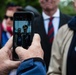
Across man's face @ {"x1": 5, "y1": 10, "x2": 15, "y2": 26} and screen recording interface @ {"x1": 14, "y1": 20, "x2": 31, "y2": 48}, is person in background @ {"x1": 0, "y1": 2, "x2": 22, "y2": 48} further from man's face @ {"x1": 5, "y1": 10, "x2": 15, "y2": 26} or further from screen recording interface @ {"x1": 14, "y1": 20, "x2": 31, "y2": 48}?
screen recording interface @ {"x1": 14, "y1": 20, "x2": 31, "y2": 48}

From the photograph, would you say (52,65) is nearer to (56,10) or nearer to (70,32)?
(70,32)

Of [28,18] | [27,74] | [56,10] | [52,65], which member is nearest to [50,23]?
[56,10]

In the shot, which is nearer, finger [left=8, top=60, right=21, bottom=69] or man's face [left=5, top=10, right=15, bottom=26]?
finger [left=8, top=60, right=21, bottom=69]

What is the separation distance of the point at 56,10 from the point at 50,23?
0.31m

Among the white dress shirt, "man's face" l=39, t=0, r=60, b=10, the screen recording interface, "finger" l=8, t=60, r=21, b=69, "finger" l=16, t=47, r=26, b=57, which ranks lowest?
the white dress shirt

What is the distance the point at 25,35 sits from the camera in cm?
202


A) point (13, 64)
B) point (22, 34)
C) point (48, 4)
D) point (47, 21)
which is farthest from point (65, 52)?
point (13, 64)

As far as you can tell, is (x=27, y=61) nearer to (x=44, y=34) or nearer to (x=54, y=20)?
(x=44, y=34)

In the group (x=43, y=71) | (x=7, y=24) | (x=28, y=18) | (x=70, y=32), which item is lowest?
(x=7, y=24)

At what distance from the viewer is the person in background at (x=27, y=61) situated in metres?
1.79

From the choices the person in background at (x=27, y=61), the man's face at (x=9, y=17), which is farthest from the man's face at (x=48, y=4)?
the person in background at (x=27, y=61)

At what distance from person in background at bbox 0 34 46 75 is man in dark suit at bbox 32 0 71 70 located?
2.68 metres

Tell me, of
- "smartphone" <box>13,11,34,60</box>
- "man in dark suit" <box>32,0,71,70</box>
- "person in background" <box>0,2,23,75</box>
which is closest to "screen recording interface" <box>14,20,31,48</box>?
"smartphone" <box>13,11,34,60</box>

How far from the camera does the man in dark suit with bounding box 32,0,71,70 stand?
4.65 m
